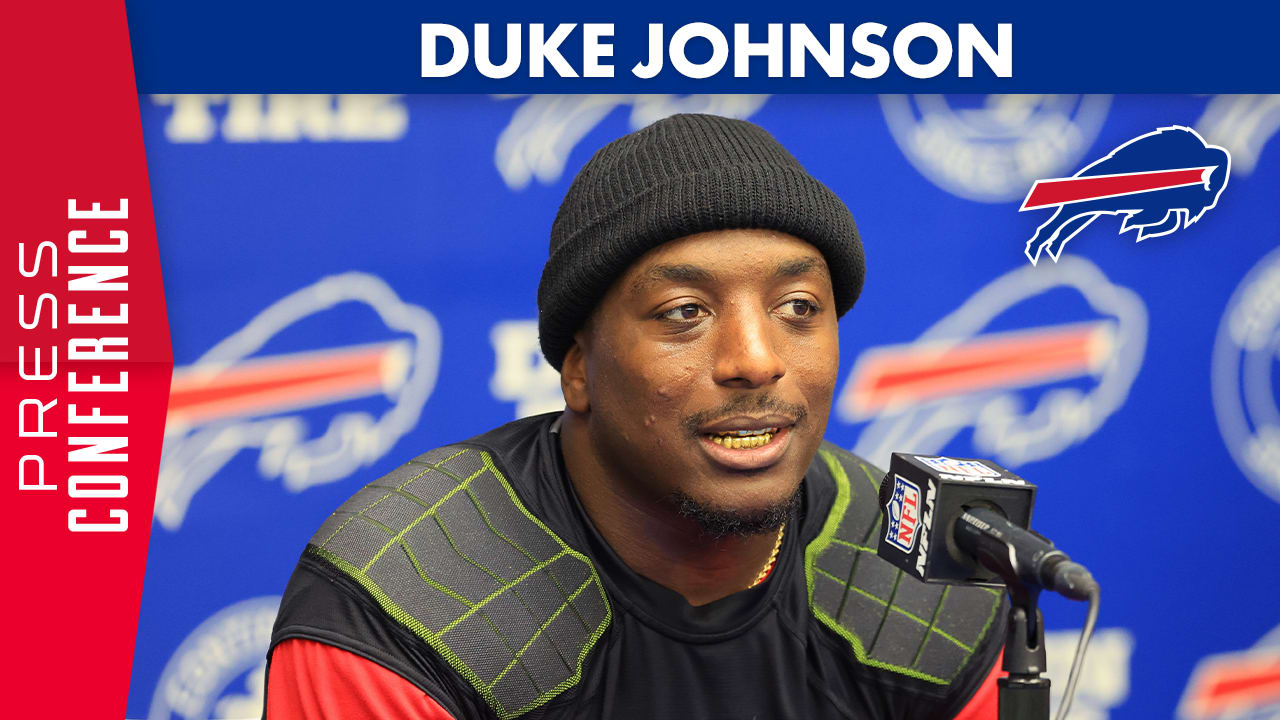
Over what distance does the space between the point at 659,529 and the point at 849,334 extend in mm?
1190

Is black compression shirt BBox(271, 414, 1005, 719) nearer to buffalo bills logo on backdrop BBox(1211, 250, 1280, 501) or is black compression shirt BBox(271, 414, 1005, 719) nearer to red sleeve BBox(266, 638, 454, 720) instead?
red sleeve BBox(266, 638, 454, 720)

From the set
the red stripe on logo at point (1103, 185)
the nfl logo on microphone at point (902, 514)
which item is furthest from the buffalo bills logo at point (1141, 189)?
the nfl logo on microphone at point (902, 514)

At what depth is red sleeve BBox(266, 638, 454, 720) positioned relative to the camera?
5.63ft

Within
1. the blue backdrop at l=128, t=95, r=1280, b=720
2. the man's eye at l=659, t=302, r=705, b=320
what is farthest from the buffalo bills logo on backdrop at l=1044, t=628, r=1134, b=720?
the man's eye at l=659, t=302, r=705, b=320

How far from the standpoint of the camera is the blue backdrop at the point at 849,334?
9.42ft

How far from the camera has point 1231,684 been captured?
121 inches

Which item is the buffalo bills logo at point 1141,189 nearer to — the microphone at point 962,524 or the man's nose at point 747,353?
the man's nose at point 747,353

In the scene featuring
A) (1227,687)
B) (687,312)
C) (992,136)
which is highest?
(992,136)

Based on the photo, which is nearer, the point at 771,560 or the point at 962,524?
the point at 962,524

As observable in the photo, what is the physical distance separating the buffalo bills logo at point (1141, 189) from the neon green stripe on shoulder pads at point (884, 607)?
1184 mm

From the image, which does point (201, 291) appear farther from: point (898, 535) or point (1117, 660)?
point (1117, 660)

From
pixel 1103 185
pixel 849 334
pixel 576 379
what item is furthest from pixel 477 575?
pixel 1103 185

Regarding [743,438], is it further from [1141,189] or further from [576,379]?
[1141,189]

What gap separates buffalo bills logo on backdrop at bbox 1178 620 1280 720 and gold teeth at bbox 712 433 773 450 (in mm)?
1764
